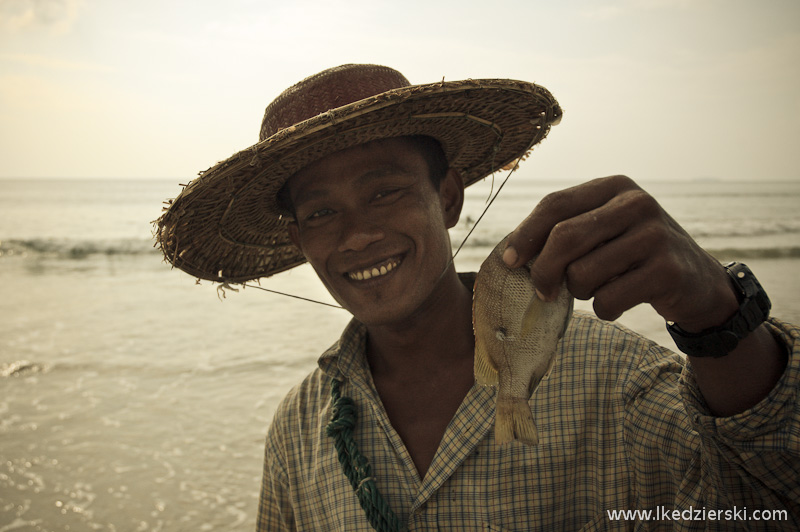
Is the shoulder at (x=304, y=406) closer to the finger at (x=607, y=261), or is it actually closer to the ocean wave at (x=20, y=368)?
the finger at (x=607, y=261)

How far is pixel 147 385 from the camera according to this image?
252 inches

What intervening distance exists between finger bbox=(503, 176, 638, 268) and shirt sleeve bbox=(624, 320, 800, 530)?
0.55m

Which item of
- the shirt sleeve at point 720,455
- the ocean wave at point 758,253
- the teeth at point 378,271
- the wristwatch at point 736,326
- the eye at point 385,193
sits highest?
the ocean wave at point 758,253

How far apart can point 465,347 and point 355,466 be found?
670 millimetres

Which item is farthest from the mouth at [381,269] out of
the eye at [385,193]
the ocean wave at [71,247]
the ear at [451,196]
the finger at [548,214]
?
the ocean wave at [71,247]

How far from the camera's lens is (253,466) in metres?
4.83

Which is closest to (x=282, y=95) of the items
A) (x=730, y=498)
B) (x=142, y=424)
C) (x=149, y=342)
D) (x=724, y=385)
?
(x=724, y=385)

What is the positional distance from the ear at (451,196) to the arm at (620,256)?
122cm

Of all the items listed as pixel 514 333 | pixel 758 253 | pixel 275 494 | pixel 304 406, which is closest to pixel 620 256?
pixel 514 333

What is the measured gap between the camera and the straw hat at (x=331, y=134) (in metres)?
1.92

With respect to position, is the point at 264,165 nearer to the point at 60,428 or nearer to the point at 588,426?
the point at 588,426

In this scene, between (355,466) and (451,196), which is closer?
(355,466)

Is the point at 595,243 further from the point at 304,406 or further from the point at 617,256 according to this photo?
the point at 304,406

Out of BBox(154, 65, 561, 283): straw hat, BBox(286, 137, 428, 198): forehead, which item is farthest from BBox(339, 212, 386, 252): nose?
BBox(154, 65, 561, 283): straw hat
